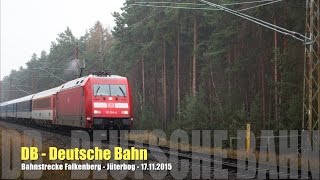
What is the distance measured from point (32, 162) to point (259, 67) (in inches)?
968

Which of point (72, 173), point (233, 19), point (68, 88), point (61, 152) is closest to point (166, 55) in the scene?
point (233, 19)

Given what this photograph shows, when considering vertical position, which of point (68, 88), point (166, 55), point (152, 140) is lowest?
point (152, 140)

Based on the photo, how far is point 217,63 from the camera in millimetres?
41688

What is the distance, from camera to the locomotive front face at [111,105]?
21.9 m

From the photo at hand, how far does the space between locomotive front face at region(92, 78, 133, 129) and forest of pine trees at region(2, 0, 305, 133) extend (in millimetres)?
5459

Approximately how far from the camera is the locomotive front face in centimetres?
2195

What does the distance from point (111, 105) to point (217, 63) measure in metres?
21.0

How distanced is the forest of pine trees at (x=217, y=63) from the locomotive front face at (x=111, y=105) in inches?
215

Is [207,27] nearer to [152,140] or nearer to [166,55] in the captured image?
[166,55]

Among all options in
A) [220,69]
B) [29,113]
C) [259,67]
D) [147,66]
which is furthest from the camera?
[147,66]

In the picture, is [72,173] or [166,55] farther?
[166,55]

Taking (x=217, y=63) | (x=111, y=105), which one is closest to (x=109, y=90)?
(x=111, y=105)

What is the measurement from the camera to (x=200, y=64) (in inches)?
1731

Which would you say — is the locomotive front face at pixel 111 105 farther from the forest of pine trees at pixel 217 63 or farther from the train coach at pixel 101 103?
the forest of pine trees at pixel 217 63
